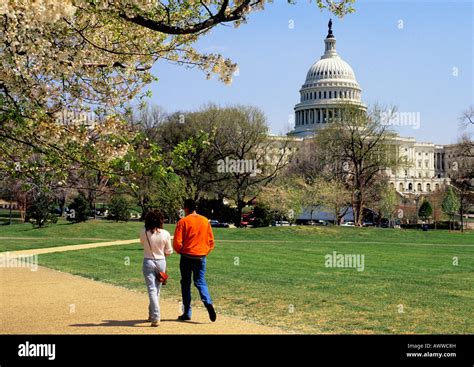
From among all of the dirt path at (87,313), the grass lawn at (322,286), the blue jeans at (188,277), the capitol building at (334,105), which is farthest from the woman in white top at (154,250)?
the capitol building at (334,105)

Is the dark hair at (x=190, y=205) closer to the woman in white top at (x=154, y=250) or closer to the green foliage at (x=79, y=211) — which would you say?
the woman in white top at (x=154, y=250)

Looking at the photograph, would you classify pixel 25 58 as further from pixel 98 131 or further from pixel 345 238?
pixel 345 238

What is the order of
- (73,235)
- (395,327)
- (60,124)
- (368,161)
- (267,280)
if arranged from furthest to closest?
(368,161) → (73,235) → (267,280) → (60,124) → (395,327)

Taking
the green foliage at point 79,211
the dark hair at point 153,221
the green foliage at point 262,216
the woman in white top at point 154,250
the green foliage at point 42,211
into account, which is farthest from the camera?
the green foliage at point 262,216

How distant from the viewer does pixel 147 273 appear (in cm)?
1012

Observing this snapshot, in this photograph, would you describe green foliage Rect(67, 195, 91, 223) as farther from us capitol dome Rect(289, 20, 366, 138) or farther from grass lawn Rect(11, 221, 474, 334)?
us capitol dome Rect(289, 20, 366, 138)

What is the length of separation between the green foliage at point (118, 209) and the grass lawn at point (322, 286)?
20.5 meters

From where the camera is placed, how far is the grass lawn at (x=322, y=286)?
10.6 m

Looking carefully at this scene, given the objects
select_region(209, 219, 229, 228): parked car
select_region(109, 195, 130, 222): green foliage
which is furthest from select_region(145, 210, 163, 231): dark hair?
select_region(209, 219, 229, 228): parked car

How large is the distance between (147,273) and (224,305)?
2492 millimetres

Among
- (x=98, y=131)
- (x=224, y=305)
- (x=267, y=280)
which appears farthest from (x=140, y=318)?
(x=267, y=280)

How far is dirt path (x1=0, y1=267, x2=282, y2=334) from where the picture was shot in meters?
9.67

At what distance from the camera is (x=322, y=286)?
50.5 feet

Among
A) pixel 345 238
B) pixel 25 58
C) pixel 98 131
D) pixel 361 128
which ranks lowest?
pixel 345 238
